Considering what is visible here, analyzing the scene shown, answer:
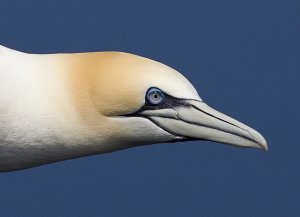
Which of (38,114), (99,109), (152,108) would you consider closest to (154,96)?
(152,108)

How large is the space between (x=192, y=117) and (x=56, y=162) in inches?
44.5

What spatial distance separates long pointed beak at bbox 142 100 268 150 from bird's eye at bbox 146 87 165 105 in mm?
114

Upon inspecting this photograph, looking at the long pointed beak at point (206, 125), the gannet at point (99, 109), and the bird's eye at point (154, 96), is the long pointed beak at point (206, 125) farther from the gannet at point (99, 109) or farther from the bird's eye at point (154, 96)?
the bird's eye at point (154, 96)

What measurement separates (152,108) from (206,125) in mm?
437

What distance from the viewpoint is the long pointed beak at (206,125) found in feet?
38.7

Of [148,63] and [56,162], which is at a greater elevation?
[148,63]

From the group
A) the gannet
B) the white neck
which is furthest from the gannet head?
the white neck

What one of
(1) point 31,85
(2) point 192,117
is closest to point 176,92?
(2) point 192,117

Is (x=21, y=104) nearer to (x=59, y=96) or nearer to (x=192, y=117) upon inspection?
(x=59, y=96)

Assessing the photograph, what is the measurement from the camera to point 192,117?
38.8ft

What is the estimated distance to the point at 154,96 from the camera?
11648mm

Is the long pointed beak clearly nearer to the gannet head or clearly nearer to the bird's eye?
the gannet head

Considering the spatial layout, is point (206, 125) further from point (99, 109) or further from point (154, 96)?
point (99, 109)

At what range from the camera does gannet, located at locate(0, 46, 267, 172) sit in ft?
38.2
